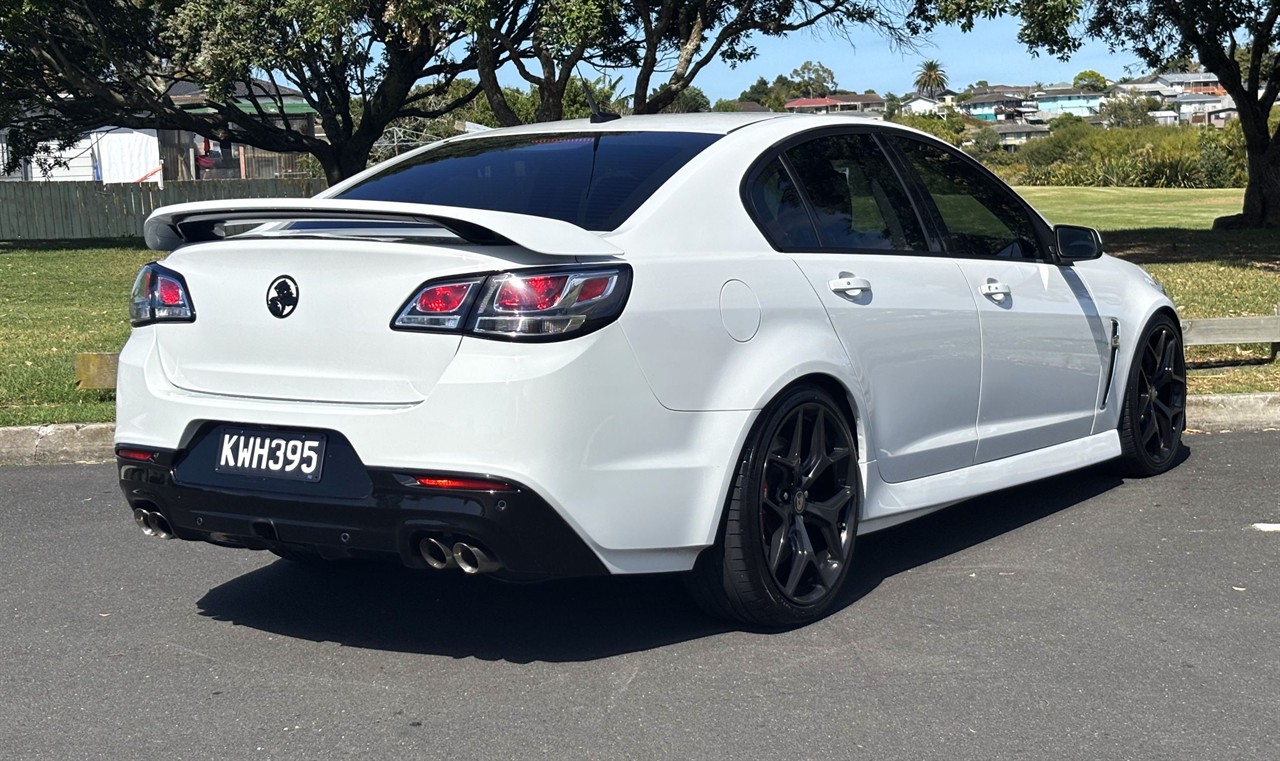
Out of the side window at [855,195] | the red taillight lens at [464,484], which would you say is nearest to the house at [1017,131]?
the side window at [855,195]

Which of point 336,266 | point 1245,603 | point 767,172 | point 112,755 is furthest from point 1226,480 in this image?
point 112,755

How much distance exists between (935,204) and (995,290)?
400 millimetres

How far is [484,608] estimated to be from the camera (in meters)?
5.01

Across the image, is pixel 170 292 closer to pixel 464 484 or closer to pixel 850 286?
pixel 464 484

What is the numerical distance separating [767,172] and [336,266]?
1520mm

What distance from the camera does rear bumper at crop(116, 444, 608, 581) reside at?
13.0ft

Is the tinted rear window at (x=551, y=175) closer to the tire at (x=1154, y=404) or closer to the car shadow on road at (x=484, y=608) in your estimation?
the car shadow on road at (x=484, y=608)

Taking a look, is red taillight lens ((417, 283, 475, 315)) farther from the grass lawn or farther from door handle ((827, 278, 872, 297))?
the grass lawn

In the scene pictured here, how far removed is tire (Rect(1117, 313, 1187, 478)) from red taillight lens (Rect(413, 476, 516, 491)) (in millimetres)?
3686

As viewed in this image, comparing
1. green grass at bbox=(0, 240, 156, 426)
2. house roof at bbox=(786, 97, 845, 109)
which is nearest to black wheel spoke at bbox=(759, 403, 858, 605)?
green grass at bbox=(0, 240, 156, 426)

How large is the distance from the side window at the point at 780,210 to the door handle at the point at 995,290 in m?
0.99

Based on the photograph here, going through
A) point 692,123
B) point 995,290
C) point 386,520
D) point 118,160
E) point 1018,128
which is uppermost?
point 692,123

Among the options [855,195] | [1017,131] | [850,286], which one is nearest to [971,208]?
[855,195]

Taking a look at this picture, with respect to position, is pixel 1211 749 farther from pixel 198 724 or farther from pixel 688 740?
pixel 198 724
